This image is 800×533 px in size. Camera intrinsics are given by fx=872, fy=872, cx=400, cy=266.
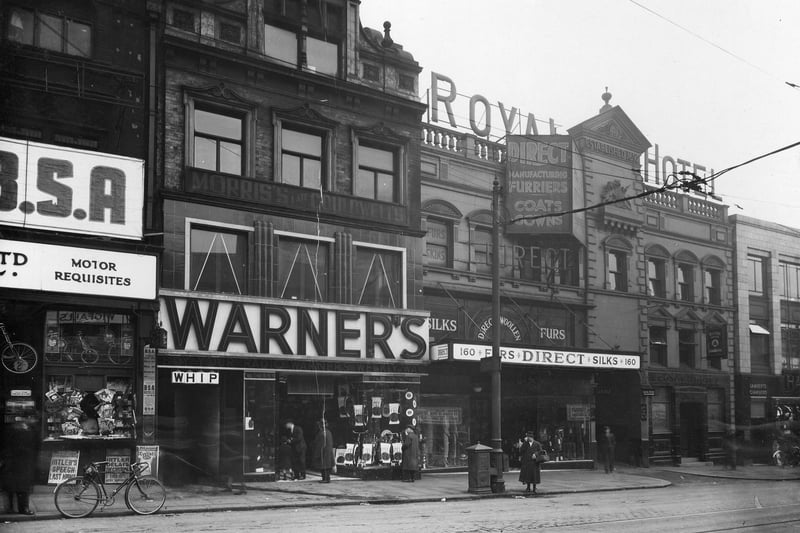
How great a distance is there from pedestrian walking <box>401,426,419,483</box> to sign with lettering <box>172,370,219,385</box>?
6.12m

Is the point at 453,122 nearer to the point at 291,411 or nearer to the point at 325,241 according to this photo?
the point at 325,241

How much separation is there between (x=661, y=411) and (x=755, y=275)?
10.6m

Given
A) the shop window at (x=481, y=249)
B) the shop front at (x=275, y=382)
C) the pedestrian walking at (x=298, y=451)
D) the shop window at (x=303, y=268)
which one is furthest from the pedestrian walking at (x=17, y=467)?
→ the shop window at (x=481, y=249)

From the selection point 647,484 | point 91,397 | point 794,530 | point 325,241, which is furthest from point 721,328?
point 91,397

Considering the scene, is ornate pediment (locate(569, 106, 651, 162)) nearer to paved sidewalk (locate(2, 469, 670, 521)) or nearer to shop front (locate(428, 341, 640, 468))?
shop front (locate(428, 341, 640, 468))

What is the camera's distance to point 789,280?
4528cm

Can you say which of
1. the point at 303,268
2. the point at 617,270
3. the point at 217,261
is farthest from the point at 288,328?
the point at 617,270

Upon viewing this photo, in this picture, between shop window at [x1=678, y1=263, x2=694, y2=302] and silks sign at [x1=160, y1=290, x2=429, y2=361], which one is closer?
silks sign at [x1=160, y1=290, x2=429, y2=361]

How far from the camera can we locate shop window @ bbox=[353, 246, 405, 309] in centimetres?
2736

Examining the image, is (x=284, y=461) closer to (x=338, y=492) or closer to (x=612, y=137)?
(x=338, y=492)

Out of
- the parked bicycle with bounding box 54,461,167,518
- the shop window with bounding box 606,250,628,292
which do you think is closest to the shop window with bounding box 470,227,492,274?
the shop window with bounding box 606,250,628,292

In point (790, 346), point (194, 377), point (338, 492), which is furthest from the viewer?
point (790, 346)

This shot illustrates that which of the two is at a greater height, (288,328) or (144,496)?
(288,328)

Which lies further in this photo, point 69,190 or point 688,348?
point 688,348
